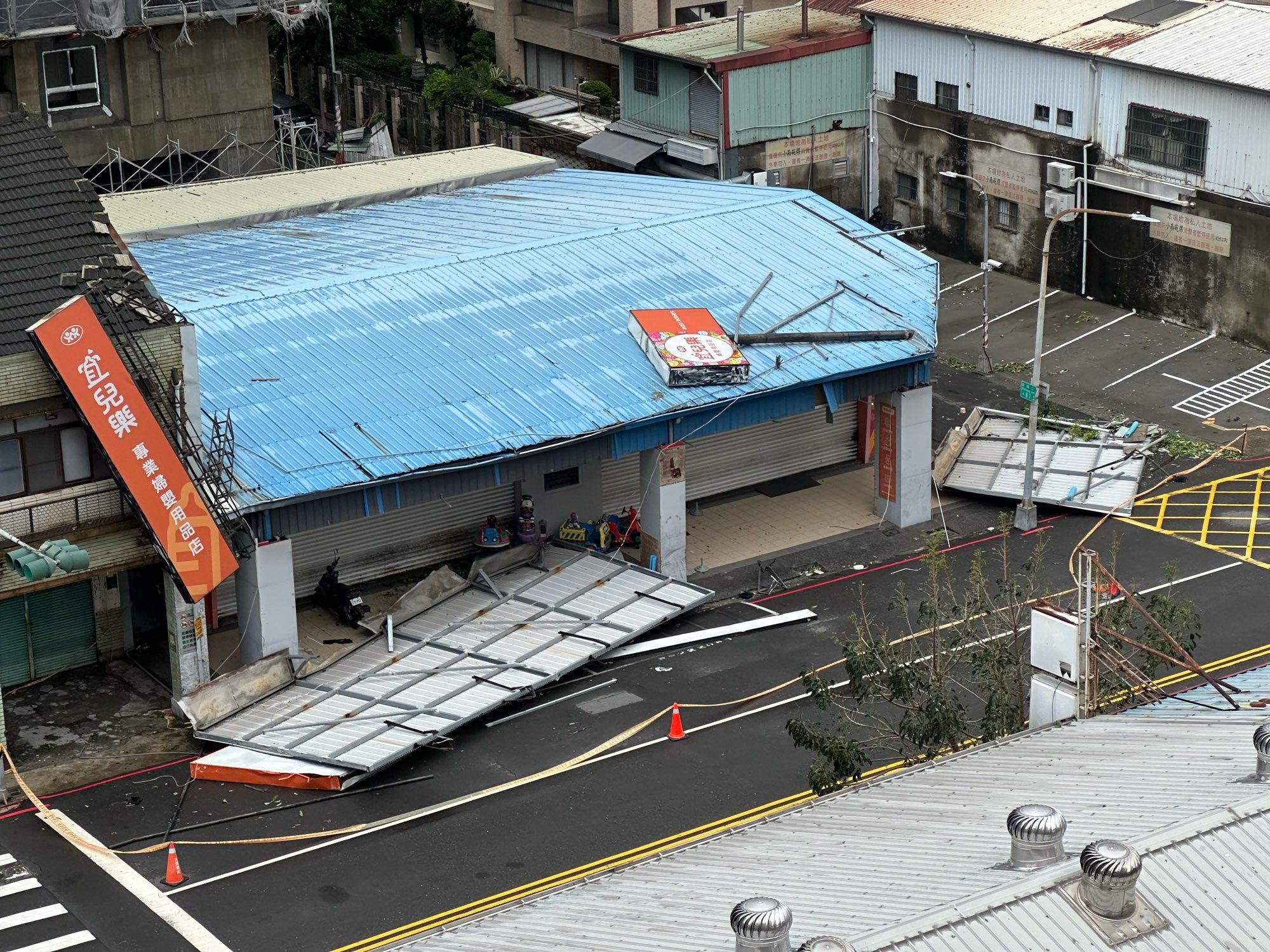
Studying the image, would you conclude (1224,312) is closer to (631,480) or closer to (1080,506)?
(1080,506)

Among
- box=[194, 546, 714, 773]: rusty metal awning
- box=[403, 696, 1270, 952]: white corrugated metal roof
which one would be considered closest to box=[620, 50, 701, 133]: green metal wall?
box=[194, 546, 714, 773]: rusty metal awning

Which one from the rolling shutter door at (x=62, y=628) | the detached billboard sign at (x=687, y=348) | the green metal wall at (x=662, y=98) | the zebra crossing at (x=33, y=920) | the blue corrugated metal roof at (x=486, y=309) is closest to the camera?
the zebra crossing at (x=33, y=920)

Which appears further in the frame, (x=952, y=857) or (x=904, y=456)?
(x=904, y=456)

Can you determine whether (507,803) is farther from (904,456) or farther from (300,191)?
(300,191)

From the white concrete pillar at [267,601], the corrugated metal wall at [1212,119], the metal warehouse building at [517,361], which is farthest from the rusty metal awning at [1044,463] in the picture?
the white concrete pillar at [267,601]

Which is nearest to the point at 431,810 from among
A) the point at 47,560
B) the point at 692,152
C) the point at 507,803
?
the point at 507,803

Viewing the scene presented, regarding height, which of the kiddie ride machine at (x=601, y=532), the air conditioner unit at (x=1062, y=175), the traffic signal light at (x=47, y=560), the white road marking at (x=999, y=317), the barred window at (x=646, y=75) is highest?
the barred window at (x=646, y=75)

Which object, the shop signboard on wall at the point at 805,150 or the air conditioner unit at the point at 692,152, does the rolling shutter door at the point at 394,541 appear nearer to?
the air conditioner unit at the point at 692,152
